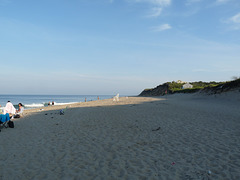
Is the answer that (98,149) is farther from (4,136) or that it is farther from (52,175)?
(4,136)

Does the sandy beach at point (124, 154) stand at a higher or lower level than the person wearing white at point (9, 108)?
lower

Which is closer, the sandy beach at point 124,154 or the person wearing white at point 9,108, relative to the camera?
the sandy beach at point 124,154

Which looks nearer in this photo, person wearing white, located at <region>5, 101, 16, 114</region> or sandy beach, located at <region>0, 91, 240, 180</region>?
sandy beach, located at <region>0, 91, 240, 180</region>

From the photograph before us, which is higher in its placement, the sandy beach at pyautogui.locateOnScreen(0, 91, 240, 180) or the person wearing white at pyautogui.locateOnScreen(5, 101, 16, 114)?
the person wearing white at pyautogui.locateOnScreen(5, 101, 16, 114)

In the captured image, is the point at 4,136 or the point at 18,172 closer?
the point at 18,172

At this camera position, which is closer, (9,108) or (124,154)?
(124,154)

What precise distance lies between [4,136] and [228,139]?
11.1m

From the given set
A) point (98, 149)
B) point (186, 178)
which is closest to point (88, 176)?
point (98, 149)

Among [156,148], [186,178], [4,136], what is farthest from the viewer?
[4,136]

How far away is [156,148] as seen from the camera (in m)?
6.90

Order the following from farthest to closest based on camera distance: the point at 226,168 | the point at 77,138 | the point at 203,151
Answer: the point at 77,138
the point at 203,151
the point at 226,168

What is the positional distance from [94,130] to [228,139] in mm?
6754

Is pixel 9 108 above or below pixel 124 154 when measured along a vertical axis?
above

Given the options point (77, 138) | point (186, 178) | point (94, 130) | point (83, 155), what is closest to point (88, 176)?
point (83, 155)
